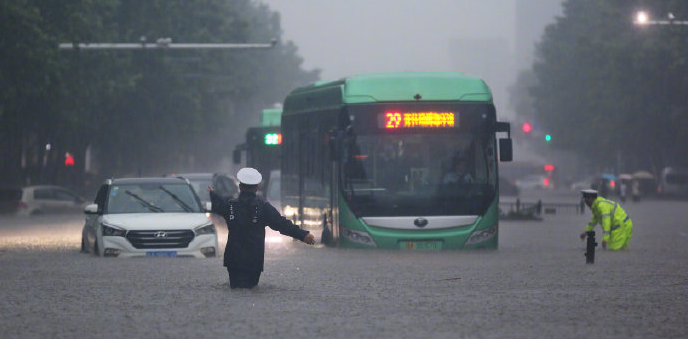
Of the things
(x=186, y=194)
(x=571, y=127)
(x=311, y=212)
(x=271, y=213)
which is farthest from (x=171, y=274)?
(x=571, y=127)

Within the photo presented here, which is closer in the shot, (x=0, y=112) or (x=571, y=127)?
(x=0, y=112)

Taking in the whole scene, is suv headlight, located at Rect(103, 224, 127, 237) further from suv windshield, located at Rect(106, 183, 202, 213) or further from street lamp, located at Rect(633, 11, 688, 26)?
street lamp, located at Rect(633, 11, 688, 26)

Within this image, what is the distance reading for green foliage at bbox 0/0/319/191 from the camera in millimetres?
47250

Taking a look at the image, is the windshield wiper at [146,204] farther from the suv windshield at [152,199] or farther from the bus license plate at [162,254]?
the bus license plate at [162,254]

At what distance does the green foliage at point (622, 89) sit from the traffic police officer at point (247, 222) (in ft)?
173

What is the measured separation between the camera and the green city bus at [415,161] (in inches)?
1031

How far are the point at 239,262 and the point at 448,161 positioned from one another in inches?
405

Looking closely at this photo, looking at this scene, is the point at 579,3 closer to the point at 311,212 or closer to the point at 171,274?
the point at 311,212

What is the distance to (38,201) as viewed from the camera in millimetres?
53625

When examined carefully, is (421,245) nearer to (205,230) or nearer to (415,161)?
(415,161)

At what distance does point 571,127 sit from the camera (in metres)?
96.3

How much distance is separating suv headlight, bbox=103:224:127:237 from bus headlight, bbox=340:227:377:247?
14.3 feet

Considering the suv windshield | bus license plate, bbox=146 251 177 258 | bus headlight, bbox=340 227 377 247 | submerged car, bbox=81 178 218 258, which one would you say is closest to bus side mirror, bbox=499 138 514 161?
bus headlight, bbox=340 227 377 247

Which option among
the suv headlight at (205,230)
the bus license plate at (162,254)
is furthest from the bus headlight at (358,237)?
the bus license plate at (162,254)
